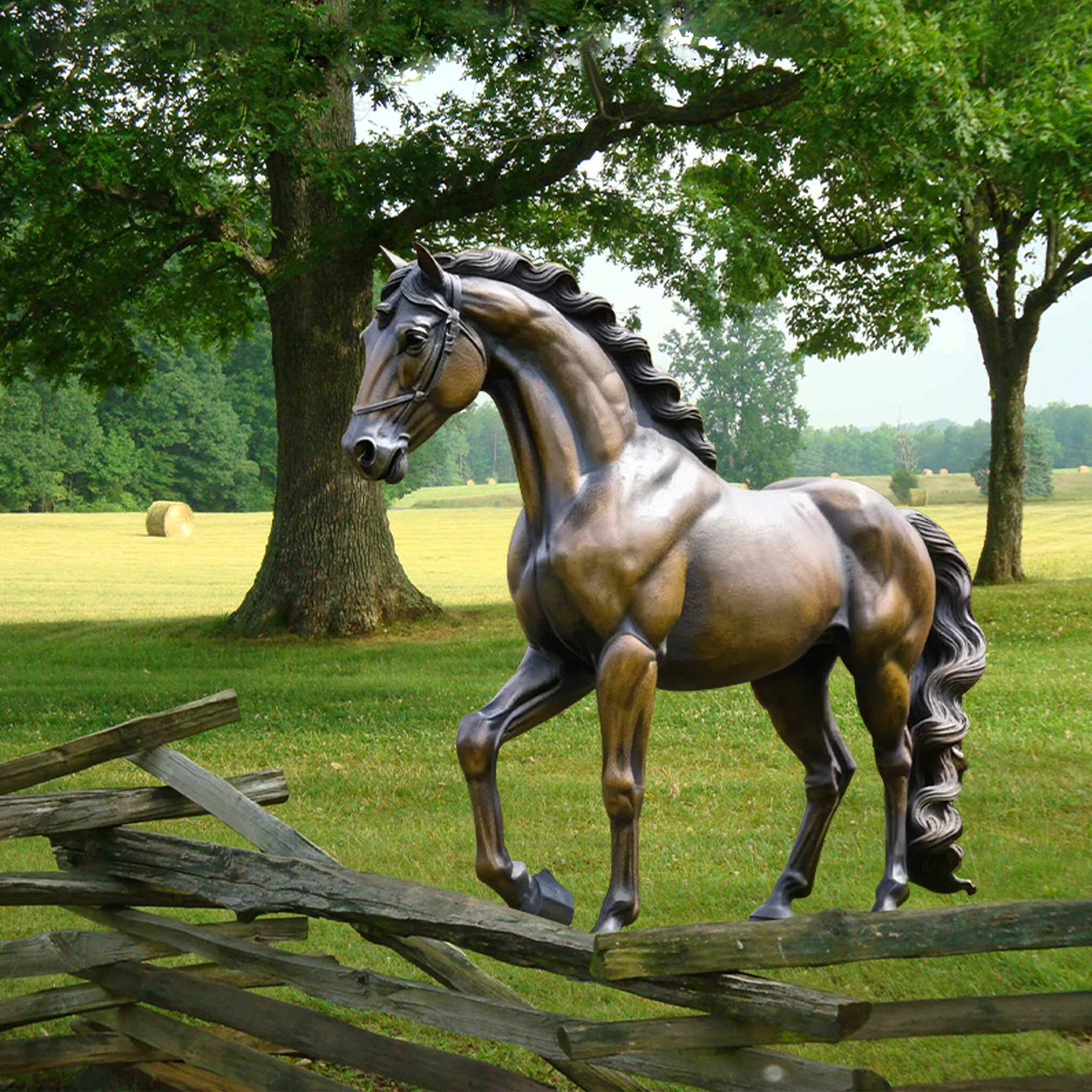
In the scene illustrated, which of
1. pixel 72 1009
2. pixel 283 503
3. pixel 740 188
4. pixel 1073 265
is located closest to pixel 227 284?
pixel 283 503

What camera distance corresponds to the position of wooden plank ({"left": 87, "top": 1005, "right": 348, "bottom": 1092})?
177 inches

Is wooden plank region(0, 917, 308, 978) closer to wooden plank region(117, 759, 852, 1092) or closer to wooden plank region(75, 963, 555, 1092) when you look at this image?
wooden plank region(75, 963, 555, 1092)

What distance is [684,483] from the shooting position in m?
3.76

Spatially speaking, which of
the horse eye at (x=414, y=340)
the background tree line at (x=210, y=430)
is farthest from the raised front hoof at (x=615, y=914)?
the background tree line at (x=210, y=430)

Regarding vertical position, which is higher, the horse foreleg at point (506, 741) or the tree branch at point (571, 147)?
the tree branch at point (571, 147)

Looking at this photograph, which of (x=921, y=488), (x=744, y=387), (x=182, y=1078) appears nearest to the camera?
(x=182, y=1078)

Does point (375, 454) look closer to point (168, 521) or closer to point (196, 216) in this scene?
point (196, 216)

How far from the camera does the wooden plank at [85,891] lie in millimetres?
4777

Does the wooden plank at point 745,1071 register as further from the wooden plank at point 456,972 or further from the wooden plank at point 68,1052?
the wooden plank at point 68,1052

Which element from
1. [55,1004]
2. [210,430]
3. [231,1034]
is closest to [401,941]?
[231,1034]

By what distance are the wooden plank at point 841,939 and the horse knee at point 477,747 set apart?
1.78ft

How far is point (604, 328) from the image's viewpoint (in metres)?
3.79

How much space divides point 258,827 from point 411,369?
1885 millimetres

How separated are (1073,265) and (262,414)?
3852cm
